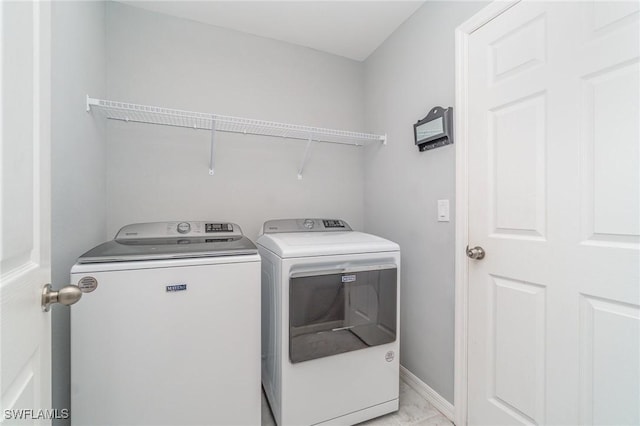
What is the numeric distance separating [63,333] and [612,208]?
227 centimetres

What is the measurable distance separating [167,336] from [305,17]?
6.99 ft

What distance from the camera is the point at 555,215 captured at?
3.66 feet

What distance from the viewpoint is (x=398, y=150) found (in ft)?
6.60

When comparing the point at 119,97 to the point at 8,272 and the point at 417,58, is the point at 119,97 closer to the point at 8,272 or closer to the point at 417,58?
the point at 8,272

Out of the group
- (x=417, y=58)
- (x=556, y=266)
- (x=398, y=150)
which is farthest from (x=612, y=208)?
(x=417, y=58)

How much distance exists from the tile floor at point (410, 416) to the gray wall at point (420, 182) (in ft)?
0.40

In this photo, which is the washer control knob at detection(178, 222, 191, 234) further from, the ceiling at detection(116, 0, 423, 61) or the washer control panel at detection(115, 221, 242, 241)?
the ceiling at detection(116, 0, 423, 61)

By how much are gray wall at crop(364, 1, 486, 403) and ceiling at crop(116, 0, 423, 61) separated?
0.43ft

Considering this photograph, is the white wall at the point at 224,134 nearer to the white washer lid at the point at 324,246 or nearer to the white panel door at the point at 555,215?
the white washer lid at the point at 324,246

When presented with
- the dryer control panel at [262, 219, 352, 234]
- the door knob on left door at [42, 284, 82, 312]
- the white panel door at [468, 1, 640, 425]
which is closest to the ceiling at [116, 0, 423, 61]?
the white panel door at [468, 1, 640, 425]

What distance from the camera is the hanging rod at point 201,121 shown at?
1.54m

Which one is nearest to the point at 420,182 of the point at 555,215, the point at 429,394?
the point at 555,215

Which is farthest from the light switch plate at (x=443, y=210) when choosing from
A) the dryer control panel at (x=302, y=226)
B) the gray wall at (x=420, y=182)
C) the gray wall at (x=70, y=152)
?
the gray wall at (x=70, y=152)

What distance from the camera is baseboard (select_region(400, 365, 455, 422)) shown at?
61.7 inches
